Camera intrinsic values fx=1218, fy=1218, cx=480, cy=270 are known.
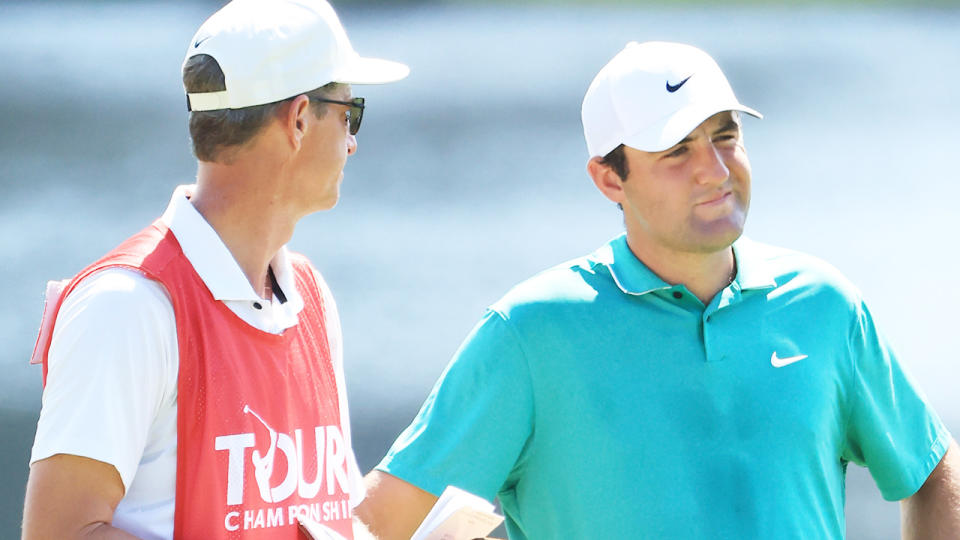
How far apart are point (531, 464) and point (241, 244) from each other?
544 millimetres

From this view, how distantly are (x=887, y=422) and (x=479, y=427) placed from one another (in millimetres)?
580

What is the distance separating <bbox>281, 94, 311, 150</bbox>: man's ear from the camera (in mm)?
1450

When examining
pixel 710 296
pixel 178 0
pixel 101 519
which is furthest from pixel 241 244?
pixel 178 0

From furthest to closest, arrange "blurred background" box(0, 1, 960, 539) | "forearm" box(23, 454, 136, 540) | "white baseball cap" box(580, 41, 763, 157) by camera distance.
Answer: "blurred background" box(0, 1, 960, 539), "white baseball cap" box(580, 41, 763, 157), "forearm" box(23, 454, 136, 540)

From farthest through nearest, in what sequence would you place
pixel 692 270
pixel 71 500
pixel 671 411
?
1. pixel 692 270
2. pixel 671 411
3. pixel 71 500

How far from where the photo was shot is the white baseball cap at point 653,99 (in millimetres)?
1754

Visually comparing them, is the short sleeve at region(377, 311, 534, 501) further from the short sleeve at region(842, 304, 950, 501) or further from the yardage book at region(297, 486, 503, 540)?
the short sleeve at region(842, 304, 950, 501)

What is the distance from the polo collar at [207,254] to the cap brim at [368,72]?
0.25 meters

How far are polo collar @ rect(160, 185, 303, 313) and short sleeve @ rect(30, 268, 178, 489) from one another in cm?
11

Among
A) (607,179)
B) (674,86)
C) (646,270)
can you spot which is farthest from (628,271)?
(674,86)

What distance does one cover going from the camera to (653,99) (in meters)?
1.77

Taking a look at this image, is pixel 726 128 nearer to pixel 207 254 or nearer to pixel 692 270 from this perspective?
pixel 692 270

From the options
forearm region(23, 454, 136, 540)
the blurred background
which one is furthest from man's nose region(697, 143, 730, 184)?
the blurred background

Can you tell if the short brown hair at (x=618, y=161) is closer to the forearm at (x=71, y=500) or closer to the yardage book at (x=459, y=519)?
the yardage book at (x=459, y=519)
